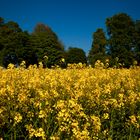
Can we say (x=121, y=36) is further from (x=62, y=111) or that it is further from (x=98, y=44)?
(x=62, y=111)

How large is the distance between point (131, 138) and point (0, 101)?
2.48 meters

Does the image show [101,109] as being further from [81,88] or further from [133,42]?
[133,42]

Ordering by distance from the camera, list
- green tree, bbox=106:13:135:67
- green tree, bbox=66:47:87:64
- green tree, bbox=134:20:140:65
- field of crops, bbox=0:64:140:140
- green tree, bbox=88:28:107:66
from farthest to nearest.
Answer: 1. green tree, bbox=66:47:87:64
2. green tree, bbox=88:28:107:66
3. green tree, bbox=134:20:140:65
4. green tree, bbox=106:13:135:67
5. field of crops, bbox=0:64:140:140

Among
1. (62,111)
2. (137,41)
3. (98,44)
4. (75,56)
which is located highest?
→ (98,44)

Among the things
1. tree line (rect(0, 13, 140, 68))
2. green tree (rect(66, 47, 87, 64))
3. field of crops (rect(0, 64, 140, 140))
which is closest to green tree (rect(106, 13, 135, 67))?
tree line (rect(0, 13, 140, 68))

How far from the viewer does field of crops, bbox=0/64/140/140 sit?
22.5ft

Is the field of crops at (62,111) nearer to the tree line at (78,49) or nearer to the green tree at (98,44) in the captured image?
the tree line at (78,49)

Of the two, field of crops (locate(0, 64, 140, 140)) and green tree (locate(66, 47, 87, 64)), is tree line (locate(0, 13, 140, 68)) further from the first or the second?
field of crops (locate(0, 64, 140, 140))

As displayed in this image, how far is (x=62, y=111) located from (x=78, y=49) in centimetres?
6787

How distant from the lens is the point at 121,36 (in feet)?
194

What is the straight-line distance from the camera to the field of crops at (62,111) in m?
6.84

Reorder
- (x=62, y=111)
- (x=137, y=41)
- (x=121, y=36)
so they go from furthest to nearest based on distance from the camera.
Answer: (x=121, y=36) < (x=137, y=41) < (x=62, y=111)

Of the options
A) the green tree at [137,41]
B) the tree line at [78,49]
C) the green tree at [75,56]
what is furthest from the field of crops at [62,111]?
the green tree at [75,56]

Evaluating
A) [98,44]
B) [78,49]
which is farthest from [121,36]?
[78,49]
